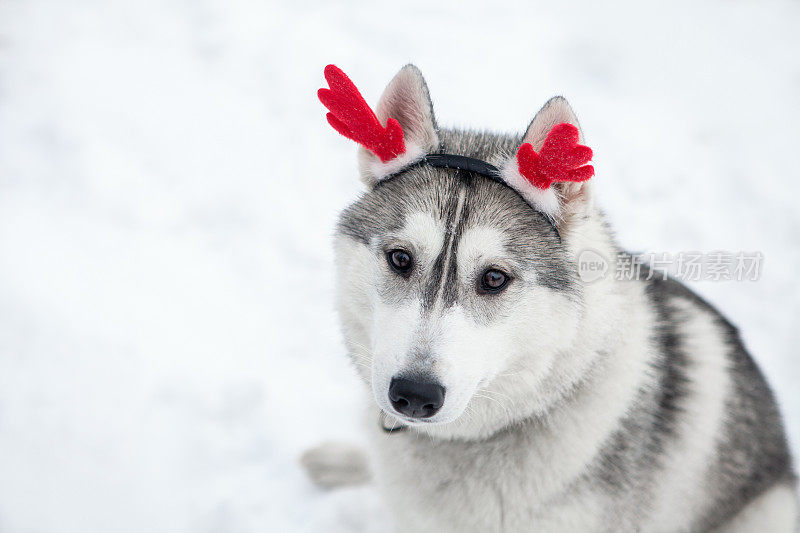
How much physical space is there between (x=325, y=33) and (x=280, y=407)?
383 centimetres

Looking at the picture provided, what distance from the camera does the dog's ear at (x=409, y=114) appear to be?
219 cm

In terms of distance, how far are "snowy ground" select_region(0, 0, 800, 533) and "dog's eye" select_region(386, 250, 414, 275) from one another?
155 centimetres

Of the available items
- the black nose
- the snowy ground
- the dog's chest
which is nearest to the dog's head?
the black nose

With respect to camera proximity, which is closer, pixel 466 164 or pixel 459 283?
pixel 459 283

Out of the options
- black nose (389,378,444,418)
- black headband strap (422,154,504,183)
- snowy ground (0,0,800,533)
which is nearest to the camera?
black nose (389,378,444,418)

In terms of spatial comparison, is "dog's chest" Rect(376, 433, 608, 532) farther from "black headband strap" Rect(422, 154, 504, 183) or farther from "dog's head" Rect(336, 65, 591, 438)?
"black headband strap" Rect(422, 154, 504, 183)

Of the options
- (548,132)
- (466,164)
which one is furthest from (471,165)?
(548,132)

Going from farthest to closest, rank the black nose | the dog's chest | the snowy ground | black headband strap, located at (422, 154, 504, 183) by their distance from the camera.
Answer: the snowy ground < the dog's chest < black headband strap, located at (422, 154, 504, 183) < the black nose

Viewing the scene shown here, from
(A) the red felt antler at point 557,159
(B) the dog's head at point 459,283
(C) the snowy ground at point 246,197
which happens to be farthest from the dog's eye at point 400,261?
(C) the snowy ground at point 246,197

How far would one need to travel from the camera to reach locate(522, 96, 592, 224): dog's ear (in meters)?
1.98

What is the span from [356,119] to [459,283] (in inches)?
28.3

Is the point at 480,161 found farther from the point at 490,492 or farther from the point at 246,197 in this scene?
the point at 246,197

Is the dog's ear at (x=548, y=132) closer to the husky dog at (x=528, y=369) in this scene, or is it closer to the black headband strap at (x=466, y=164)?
the husky dog at (x=528, y=369)

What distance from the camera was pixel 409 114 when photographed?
2.28m
